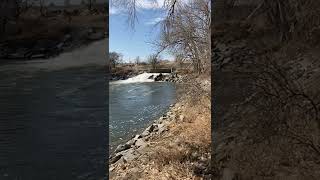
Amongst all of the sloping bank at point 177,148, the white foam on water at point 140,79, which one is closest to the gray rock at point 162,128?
the sloping bank at point 177,148

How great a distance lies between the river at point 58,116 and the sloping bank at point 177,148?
2.43 meters

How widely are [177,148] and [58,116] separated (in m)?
3.64

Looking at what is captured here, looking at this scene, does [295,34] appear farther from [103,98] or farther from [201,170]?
[201,170]

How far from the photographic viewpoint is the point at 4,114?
2.67 metres

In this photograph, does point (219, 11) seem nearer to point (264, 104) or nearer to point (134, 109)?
point (264, 104)

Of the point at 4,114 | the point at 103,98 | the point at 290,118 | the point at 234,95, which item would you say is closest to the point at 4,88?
the point at 4,114

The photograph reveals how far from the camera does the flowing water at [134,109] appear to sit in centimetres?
963

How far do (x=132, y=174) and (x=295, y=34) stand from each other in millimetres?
3497

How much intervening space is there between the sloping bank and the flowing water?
909 millimetres

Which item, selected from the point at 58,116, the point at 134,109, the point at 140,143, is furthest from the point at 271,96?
the point at 134,109

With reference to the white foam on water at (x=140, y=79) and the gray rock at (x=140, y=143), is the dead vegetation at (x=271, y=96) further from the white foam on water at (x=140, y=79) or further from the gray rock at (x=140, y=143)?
the white foam on water at (x=140, y=79)

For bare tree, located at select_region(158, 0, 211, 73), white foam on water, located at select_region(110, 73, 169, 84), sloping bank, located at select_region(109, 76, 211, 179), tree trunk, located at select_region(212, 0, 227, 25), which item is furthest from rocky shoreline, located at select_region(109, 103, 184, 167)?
white foam on water, located at select_region(110, 73, 169, 84)

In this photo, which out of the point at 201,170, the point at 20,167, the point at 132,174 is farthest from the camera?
the point at 132,174

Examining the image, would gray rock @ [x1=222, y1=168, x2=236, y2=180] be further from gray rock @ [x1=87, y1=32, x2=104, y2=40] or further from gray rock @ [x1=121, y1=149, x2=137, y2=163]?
gray rock @ [x1=121, y1=149, x2=137, y2=163]
